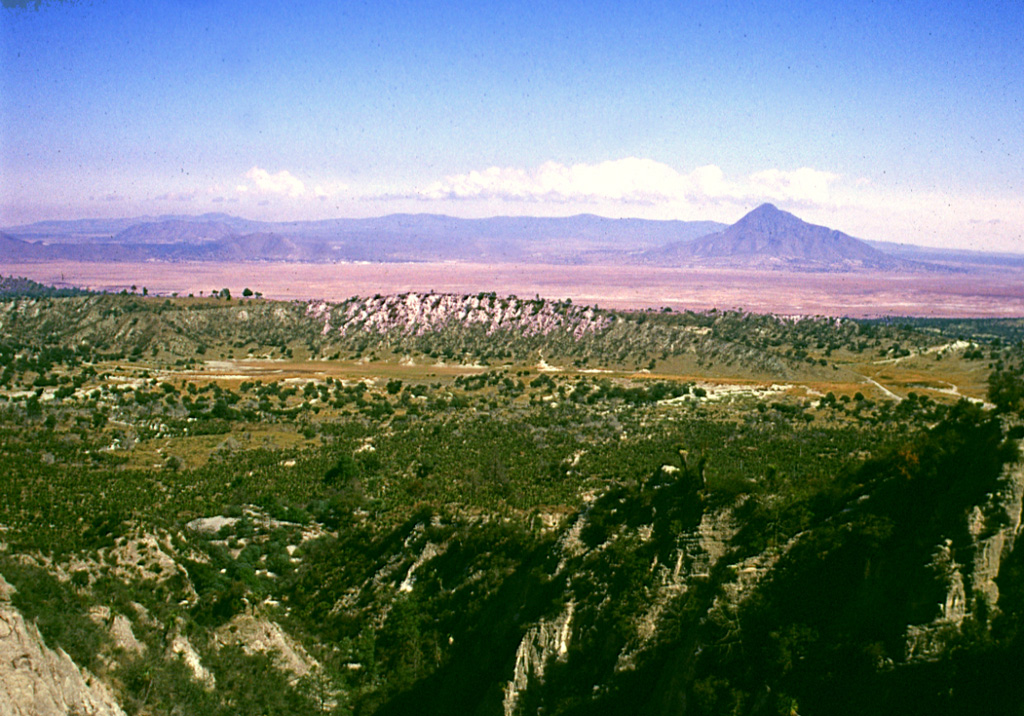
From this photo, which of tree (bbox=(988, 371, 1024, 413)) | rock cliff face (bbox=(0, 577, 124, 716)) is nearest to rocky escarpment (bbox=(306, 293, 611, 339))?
tree (bbox=(988, 371, 1024, 413))

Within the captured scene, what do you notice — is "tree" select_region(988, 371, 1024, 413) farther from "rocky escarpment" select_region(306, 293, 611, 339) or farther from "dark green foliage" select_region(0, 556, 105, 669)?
"rocky escarpment" select_region(306, 293, 611, 339)

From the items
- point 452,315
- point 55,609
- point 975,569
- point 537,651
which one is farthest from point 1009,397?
point 452,315

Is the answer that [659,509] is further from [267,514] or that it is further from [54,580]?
[267,514]

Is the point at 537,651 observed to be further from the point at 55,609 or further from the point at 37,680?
the point at 55,609

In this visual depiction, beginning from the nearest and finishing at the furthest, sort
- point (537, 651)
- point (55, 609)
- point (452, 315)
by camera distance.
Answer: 1. point (55, 609)
2. point (537, 651)
3. point (452, 315)

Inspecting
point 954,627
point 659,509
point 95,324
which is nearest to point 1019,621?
point 954,627

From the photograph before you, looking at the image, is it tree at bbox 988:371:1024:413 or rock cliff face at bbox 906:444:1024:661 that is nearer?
rock cliff face at bbox 906:444:1024:661

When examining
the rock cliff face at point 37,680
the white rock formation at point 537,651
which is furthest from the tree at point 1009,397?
the rock cliff face at point 37,680

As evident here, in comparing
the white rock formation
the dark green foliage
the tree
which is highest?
the tree
